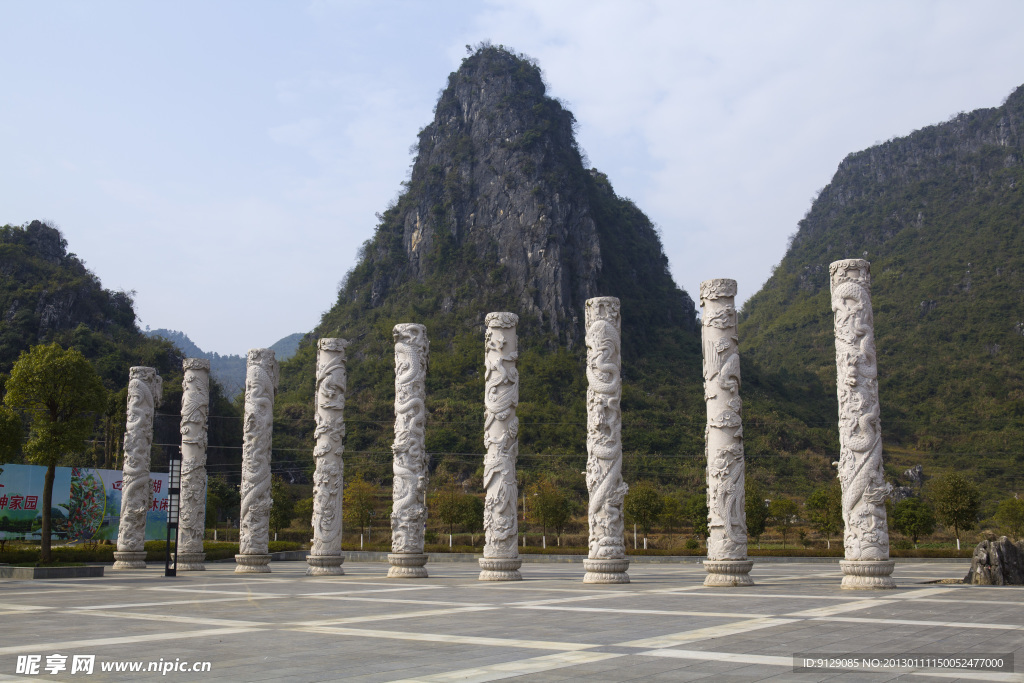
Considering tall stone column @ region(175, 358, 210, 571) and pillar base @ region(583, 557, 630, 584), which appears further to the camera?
tall stone column @ region(175, 358, 210, 571)

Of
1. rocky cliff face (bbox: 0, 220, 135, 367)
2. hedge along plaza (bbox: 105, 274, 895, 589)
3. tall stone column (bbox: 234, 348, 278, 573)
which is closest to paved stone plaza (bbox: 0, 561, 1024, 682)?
hedge along plaza (bbox: 105, 274, 895, 589)

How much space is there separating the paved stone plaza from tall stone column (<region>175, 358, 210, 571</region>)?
7.27 m

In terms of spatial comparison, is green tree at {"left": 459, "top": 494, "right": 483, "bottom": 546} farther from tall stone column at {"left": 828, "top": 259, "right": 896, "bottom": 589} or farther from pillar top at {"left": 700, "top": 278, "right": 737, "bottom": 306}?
tall stone column at {"left": 828, "top": 259, "right": 896, "bottom": 589}

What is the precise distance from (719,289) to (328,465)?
10.6 m

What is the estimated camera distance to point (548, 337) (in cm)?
7056

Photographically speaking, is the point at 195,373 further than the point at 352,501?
No

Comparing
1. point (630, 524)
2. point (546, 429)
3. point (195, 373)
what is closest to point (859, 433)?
point (195, 373)

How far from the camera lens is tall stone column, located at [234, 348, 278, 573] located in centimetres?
2230

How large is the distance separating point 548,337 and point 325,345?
4961 centimetres

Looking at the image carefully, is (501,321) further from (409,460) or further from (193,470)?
(193,470)

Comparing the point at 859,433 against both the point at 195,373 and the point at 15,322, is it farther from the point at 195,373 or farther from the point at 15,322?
the point at 15,322

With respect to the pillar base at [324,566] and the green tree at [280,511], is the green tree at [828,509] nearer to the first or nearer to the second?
the pillar base at [324,566]

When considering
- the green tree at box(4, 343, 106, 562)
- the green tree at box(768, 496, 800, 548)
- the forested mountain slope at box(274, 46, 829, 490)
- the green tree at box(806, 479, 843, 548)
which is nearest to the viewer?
the green tree at box(4, 343, 106, 562)

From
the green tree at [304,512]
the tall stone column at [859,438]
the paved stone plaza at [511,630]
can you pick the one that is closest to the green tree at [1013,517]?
the paved stone plaza at [511,630]
